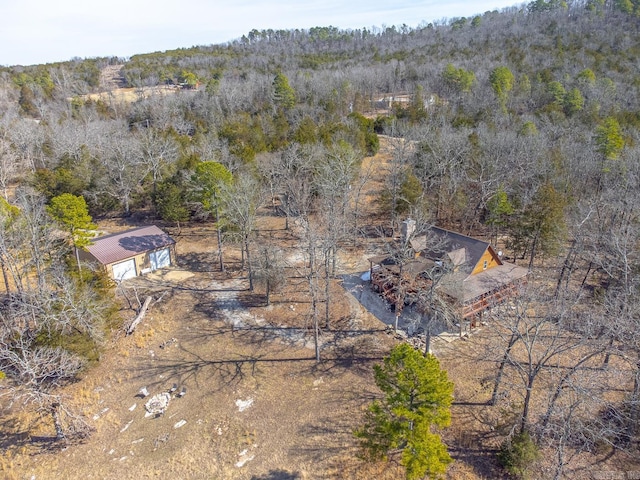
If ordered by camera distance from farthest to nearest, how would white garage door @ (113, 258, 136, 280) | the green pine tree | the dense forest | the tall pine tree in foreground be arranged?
white garage door @ (113, 258, 136, 280) < the green pine tree < the dense forest < the tall pine tree in foreground

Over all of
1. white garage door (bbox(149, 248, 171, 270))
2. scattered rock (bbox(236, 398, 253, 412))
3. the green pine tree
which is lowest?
scattered rock (bbox(236, 398, 253, 412))

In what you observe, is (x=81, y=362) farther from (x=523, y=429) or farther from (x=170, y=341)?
(x=523, y=429)

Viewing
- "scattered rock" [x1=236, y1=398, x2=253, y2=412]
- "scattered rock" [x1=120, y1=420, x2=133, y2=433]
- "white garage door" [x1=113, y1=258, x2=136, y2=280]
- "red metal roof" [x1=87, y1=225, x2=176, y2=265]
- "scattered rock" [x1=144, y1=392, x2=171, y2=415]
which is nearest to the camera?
"scattered rock" [x1=120, y1=420, x2=133, y2=433]

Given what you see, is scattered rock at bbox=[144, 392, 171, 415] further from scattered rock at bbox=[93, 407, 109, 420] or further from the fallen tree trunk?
the fallen tree trunk

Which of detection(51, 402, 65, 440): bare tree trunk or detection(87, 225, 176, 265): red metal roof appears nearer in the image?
detection(51, 402, 65, 440): bare tree trunk

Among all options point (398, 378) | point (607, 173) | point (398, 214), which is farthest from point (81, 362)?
point (607, 173)

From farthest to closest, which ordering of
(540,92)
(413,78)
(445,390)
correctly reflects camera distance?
1. (413,78)
2. (540,92)
3. (445,390)

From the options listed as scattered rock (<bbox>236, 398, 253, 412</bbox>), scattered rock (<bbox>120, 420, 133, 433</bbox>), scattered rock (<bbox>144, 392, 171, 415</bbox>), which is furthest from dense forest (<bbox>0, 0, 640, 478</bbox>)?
scattered rock (<bbox>236, 398, 253, 412</bbox>)
